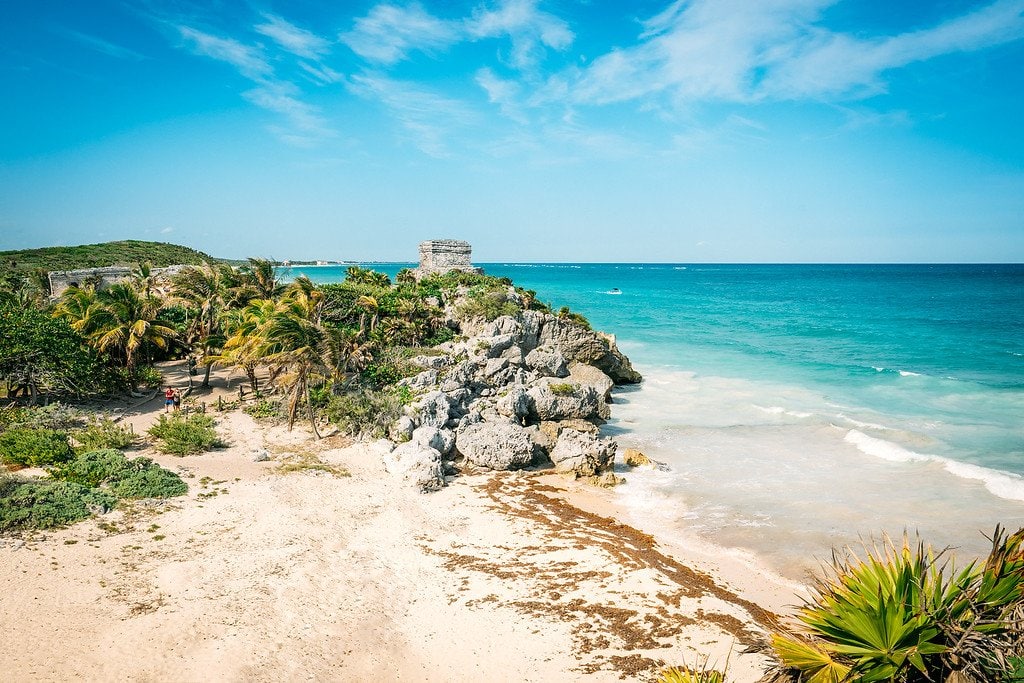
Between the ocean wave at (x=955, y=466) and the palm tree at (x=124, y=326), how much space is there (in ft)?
85.6

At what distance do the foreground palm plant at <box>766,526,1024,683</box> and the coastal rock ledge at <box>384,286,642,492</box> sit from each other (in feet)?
37.1

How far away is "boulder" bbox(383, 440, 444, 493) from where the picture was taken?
1469 centimetres

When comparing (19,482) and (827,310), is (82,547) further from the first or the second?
(827,310)

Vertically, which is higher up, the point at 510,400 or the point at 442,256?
the point at 442,256

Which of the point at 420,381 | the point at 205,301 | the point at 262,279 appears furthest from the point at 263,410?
the point at 262,279

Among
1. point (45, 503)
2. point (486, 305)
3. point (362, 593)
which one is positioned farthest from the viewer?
point (486, 305)

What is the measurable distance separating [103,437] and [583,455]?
1322 centimetres

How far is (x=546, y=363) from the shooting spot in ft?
79.7

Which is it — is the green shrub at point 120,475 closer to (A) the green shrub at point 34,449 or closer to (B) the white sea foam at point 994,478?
(A) the green shrub at point 34,449

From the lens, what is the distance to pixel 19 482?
1161 cm

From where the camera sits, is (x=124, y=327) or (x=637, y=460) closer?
(x=637, y=460)

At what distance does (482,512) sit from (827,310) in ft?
A: 211

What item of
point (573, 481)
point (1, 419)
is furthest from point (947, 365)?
point (1, 419)

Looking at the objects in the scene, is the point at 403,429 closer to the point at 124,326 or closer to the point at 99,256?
the point at 124,326
